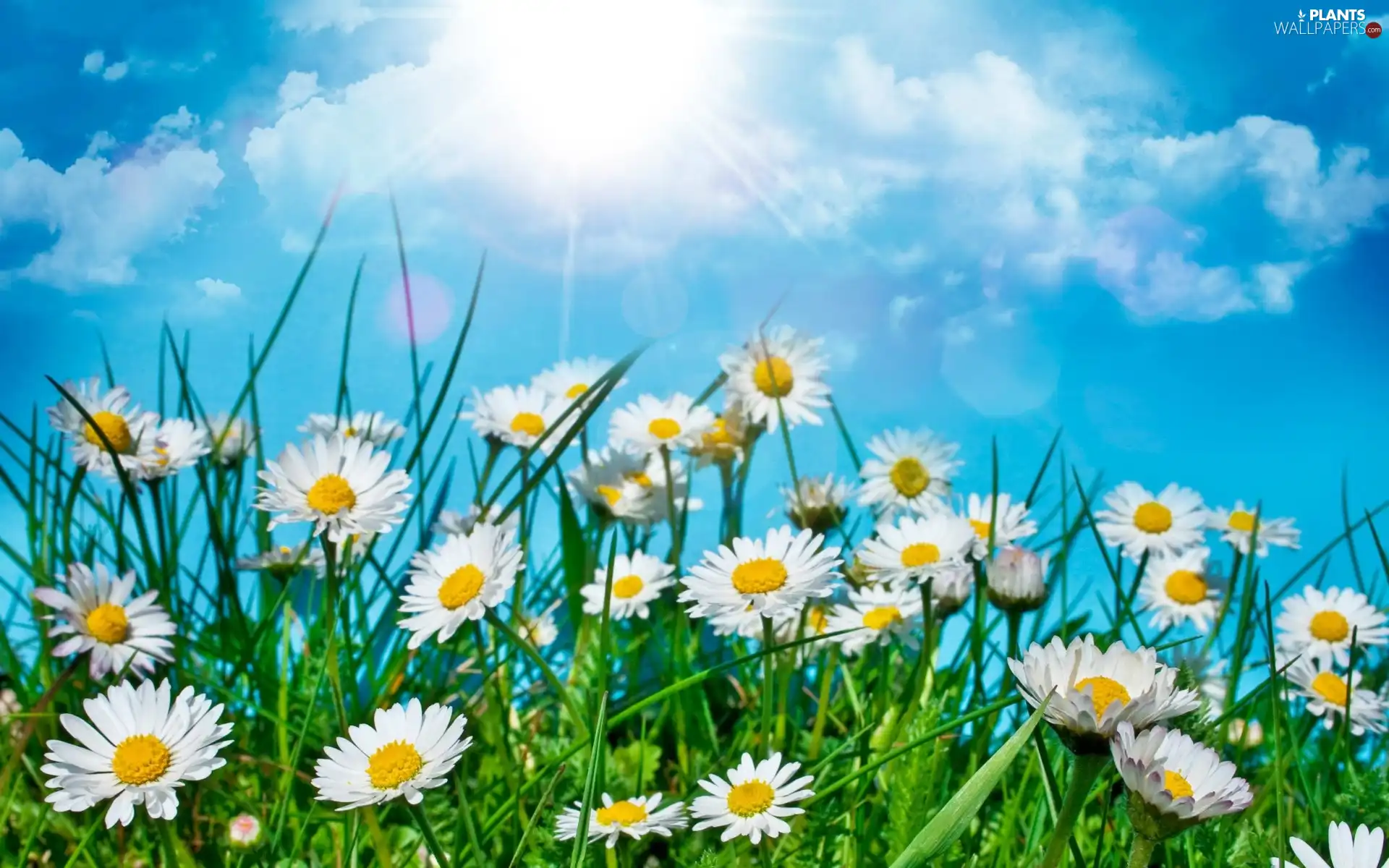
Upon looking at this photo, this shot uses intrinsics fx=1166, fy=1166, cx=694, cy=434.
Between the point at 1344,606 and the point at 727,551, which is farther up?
the point at 1344,606

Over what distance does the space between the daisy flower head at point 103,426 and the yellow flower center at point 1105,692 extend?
976 millimetres

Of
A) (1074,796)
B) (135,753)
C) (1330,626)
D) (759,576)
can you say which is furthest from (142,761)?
Answer: (1330,626)

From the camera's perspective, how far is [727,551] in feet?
2.94

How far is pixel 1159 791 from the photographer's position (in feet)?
1.77

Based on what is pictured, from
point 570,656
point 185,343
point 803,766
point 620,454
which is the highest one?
point 185,343

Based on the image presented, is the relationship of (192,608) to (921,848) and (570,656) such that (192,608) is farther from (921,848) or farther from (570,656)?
(921,848)

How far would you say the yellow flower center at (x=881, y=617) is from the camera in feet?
3.99

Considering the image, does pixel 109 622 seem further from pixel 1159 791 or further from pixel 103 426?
pixel 1159 791

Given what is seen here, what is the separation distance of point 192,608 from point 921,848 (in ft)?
3.70

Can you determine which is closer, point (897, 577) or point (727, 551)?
point (727, 551)

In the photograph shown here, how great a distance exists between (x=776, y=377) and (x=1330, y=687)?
746 mm

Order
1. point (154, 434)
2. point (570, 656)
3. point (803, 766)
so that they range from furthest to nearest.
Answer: point (570, 656) → point (154, 434) → point (803, 766)

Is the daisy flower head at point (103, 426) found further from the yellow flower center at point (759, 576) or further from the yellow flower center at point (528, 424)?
the yellow flower center at point (759, 576)

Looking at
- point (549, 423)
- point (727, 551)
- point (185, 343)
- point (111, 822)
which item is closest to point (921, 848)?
point (727, 551)
